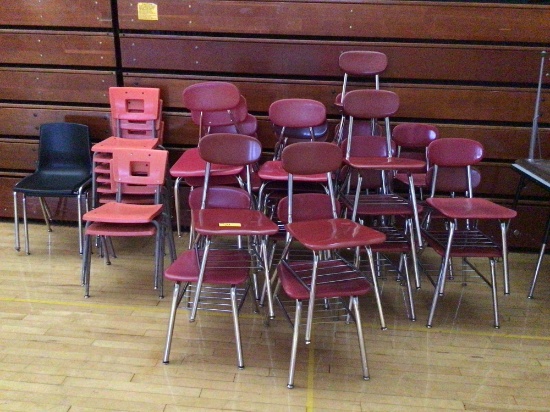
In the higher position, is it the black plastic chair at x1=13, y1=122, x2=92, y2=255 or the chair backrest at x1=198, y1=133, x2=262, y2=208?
the chair backrest at x1=198, y1=133, x2=262, y2=208

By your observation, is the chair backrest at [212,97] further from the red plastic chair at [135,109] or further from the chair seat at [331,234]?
the chair seat at [331,234]

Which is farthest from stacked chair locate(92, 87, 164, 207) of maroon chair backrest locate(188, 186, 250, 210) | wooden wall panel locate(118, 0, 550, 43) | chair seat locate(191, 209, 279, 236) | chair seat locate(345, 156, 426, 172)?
chair seat locate(345, 156, 426, 172)

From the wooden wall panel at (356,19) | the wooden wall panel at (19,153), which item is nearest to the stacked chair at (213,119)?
the wooden wall panel at (356,19)

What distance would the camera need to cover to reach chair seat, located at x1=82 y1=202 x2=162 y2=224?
3600 millimetres

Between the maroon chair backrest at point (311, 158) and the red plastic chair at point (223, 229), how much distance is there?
0.33 meters

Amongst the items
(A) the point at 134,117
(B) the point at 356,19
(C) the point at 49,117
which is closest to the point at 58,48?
(C) the point at 49,117

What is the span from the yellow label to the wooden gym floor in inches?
88.5

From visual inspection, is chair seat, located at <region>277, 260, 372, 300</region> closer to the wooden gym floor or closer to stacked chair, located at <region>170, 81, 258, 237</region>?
the wooden gym floor

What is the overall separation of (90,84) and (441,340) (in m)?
3.65

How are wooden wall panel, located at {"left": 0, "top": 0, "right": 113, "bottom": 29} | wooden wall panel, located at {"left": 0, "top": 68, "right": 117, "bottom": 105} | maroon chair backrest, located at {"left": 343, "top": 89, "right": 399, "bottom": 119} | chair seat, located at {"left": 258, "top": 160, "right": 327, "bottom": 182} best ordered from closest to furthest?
chair seat, located at {"left": 258, "top": 160, "right": 327, "bottom": 182} → maroon chair backrest, located at {"left": 343, "top": 89, "right": 399, "bottom": 119} → wooden wall panel, located at {"left": 0, "top": 0, "right": 113, "bottom": 29} → wooden wall panel, located at {"left": 0, "top": 68, "right": 117, "bottom": 105}

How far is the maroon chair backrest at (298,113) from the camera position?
13.2 ft

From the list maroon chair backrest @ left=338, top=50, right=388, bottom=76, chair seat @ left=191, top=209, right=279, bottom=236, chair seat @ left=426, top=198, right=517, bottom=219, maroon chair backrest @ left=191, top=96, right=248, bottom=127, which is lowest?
chair seat @ left=426, top=198, right=517, bottom=219

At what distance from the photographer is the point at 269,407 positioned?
2662 millimetres

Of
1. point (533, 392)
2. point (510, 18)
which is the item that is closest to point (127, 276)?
point (533, 392)
